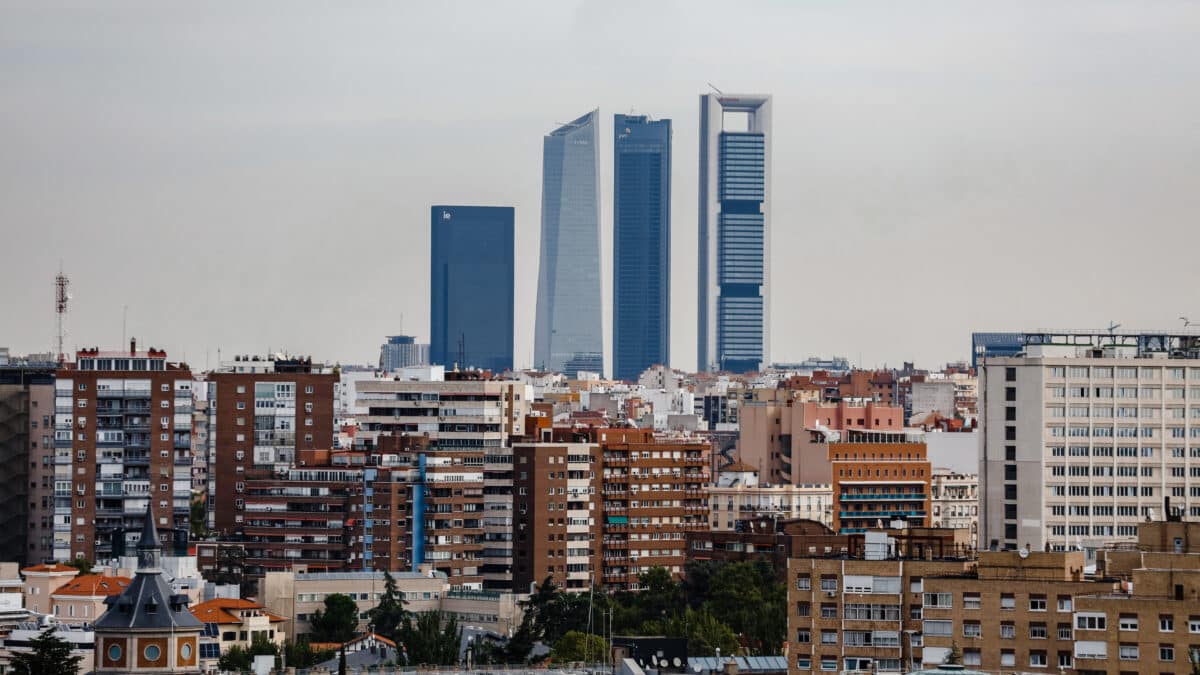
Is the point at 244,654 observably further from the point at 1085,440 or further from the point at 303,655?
the point at 1085,440

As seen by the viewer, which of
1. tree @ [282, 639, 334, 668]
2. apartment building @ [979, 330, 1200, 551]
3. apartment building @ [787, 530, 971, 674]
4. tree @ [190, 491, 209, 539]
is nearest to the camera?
apartment building @ [787, 530, 971, 674]

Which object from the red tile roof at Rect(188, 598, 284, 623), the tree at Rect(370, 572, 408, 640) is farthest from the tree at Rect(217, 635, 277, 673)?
the tree at Rect(370, 572, 408, 640)

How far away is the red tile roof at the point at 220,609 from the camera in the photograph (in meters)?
88.4

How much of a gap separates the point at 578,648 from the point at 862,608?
25.0 metres

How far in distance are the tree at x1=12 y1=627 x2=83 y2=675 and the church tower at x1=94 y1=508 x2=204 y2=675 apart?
73cm

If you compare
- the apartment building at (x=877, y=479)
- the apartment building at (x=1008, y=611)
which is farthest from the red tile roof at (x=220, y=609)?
the apartment building at (x=877, y=479)

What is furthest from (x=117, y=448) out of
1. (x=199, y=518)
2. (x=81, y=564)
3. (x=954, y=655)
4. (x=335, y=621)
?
(x=954, y=655)

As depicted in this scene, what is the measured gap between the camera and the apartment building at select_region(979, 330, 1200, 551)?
98875mm

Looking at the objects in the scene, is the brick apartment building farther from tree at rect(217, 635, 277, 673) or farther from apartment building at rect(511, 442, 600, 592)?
tree at rect(217, 635, 277, 673)

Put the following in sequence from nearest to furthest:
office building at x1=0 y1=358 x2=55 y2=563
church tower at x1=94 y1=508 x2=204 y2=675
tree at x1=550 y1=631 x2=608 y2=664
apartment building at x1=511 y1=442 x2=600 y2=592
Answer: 1. church tower at x1=94 y1=508 x2=204 y2=675
2. tree at x1=550 y1=631 x2=608 y2=664
3. apartment building at x1=511 y1=442 x2=600 y2=592
4. office building at x1=0 y1=358 x2=55 y2=563

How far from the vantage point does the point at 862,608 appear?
62812 mm

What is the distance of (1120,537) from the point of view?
97438 millimetres

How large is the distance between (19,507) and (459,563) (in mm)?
20614

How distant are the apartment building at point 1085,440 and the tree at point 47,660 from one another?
38.7 meters
